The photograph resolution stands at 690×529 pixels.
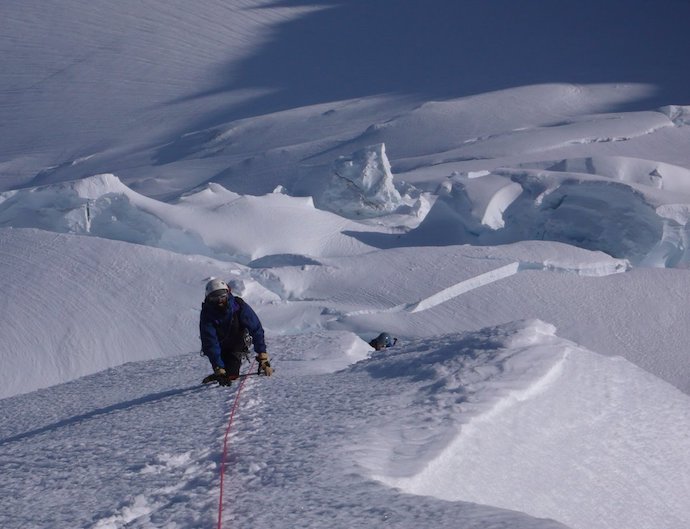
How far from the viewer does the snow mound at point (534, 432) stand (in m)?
2.93

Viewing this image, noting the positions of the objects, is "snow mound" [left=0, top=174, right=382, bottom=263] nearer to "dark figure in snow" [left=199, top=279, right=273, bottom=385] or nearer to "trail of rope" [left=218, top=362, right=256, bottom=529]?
"dark figure in snow" [left=199, top=279, right=273, bottom=385]

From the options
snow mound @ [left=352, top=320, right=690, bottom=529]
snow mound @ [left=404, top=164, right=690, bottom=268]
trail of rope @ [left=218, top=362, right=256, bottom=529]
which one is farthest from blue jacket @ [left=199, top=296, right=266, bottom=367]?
snow mound @ [left=404, top=164, right=690, bottom=268]

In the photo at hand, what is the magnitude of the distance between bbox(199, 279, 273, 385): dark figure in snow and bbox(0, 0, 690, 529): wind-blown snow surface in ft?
0.49

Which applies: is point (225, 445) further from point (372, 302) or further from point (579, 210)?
point (579, 210)

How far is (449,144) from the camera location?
629 inches

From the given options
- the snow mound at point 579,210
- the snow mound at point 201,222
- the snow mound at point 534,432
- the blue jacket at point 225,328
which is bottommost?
the snow mound at point 579,210

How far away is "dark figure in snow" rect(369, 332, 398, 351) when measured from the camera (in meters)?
6.67

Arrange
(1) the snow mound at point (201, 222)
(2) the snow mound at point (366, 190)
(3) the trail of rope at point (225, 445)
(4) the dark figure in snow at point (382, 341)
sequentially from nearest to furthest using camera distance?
(3) the trail of rope at point (225, 445) → (4) the dark figure in snow at point (382, 341) → (1) the snow mound at point (201, 222) → (2) the snow mound at point (366, 190)

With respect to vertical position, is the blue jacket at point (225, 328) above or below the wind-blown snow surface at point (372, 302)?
above

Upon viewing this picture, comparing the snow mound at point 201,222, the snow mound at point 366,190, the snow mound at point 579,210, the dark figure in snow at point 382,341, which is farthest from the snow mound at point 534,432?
the snow mound at point 366,190

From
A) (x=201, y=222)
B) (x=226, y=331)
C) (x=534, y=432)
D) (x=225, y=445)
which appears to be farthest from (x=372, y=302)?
(x=225, y=445)

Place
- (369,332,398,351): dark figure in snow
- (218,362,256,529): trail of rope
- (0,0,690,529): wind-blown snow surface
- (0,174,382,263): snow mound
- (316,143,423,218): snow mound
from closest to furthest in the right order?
(218,362,256,529): trail of rope
(0,0,690,529): wind-blown snow surface
(369,332,398,351): dark figure in snow
(0,174,382,263): snow mound
(316,143,423,218): snow mound

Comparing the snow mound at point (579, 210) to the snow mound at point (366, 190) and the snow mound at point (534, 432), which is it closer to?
the snow mound at point (366, 190)

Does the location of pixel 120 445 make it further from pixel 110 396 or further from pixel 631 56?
pixel 631 56
